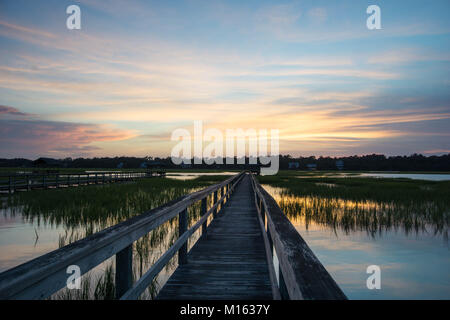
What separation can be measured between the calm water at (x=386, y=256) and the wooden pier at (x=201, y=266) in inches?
104

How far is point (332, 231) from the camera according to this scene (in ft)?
34.7

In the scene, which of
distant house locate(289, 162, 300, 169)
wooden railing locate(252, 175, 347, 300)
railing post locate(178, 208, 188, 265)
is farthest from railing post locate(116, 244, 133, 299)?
distant house locate(289, 162, 300, 169)

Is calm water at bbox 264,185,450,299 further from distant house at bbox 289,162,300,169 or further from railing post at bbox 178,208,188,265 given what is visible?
distant house at bbox 289,162,300,169

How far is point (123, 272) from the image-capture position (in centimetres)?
235

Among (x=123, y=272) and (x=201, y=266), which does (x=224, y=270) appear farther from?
(x=123, y=272)

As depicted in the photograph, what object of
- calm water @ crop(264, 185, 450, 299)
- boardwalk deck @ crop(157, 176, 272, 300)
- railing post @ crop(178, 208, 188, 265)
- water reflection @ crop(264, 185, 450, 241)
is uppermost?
railing post @ crop(178, 208, 188, 265)

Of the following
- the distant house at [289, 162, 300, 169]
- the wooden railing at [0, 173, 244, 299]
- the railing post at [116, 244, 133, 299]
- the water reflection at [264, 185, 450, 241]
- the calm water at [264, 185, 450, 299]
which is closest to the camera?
the wooden railing at [0, 173, 244, 299]

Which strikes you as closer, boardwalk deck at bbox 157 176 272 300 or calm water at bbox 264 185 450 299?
boardwalk deck at bbox 157 176 272 300

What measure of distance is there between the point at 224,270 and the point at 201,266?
1.47 feet

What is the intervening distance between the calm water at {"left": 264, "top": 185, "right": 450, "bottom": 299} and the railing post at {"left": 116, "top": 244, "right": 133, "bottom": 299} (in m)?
5.27

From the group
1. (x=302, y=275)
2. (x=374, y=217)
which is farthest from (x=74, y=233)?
(x=374, y=217)

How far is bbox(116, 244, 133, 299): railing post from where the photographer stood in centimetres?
232
